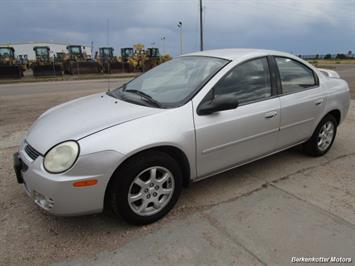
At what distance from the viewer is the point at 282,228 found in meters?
2.55

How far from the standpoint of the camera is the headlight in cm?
219

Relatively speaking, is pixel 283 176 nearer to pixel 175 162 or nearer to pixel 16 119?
pixel 175 162

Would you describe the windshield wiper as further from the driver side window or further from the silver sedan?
the driver side window

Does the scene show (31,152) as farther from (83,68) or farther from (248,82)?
(83,68)

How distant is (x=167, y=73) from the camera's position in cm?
346

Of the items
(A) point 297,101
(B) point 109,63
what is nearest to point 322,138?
(A) point 297,101

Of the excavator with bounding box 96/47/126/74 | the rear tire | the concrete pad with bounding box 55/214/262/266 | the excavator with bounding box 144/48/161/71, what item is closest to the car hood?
the concrete pad with bounding box 55/214/262/266

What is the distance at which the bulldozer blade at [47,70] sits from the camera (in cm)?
2331

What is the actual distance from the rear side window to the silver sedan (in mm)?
14

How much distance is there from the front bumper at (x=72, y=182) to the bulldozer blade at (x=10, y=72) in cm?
2274

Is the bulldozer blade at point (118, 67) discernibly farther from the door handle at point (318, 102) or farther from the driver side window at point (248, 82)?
the driver side window at point (248, 82)

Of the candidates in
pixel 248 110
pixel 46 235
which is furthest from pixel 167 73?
pixel 46 235

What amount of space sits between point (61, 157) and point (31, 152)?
1.34ft

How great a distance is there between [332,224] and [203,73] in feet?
6.10
